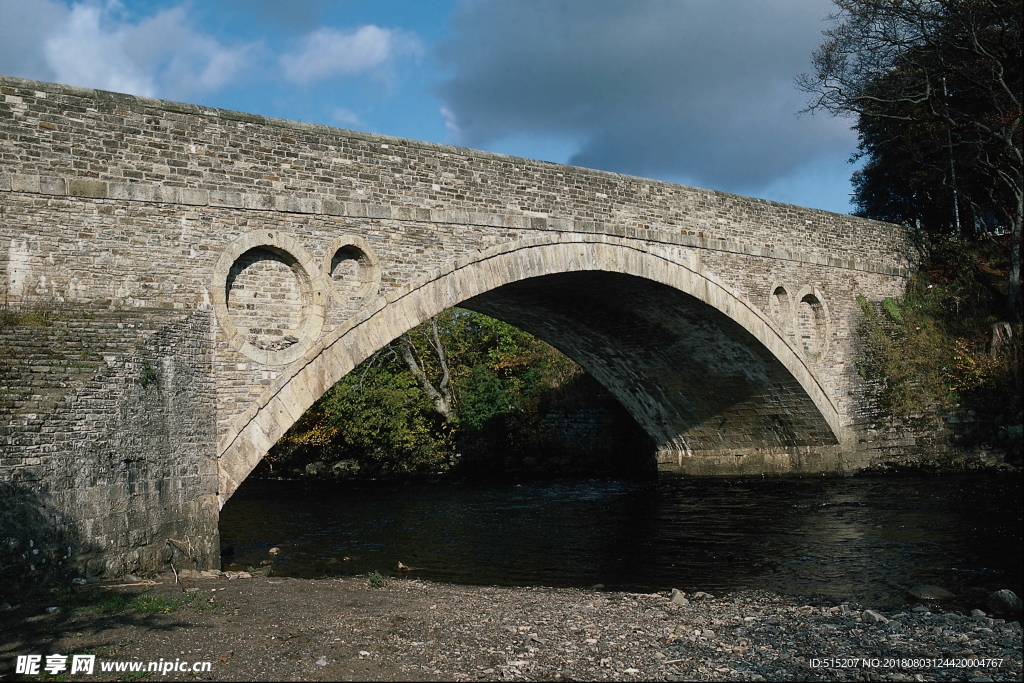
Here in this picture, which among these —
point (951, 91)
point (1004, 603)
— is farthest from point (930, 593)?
point (951, 91)

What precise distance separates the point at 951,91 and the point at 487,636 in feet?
63.6

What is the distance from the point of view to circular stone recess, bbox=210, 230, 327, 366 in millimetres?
9805

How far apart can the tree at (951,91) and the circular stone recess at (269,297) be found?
14559 millimetres

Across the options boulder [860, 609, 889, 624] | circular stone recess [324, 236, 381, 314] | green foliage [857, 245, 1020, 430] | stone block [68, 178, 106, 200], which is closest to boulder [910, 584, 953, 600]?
boulder [860, 609, 889, 624]

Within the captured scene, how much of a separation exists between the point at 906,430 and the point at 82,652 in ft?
55.8

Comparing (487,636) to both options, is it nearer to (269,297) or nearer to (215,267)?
(269,297)

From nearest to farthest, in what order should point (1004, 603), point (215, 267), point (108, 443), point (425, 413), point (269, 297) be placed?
point (1004, 603) → point (108, 443) → point (215, 267) → point (269, 297) → point (425, 413)

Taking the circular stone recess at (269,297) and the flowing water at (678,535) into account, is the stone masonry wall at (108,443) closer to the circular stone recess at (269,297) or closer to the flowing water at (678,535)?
the circular stone recess at (269,297)

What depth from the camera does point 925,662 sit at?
6.09 metres

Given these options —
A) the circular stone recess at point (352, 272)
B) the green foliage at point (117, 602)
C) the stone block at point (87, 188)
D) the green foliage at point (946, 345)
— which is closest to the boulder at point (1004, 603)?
the green foliage at point (117, 602)

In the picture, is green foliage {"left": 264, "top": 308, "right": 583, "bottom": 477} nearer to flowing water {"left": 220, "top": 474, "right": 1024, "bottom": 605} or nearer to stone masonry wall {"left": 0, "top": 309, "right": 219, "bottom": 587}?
flowing water {"left": 220, "top": 474, "right": 1024, "bottom": 605}

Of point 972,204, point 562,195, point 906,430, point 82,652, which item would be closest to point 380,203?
point 562,195

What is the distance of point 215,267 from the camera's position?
9.72m

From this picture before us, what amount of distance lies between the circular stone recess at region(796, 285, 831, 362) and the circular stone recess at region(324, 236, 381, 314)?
1036 centimetres
